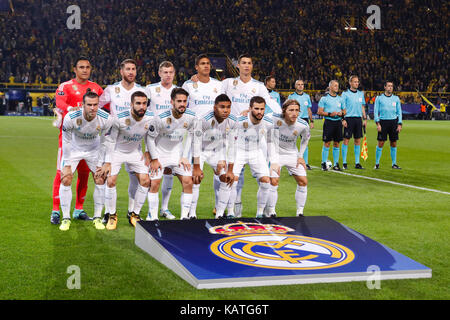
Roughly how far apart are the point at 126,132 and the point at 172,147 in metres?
0.58

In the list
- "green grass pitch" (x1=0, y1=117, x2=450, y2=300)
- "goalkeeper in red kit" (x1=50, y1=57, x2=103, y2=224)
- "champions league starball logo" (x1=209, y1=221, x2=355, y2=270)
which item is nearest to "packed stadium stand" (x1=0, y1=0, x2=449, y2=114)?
"green grass pitch" (x1=0, y1=117, x2=450, y2=300)

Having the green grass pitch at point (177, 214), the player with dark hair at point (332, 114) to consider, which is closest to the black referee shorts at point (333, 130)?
the player with dark hair at point (332, 114)

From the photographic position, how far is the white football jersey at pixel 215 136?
20.2 feet

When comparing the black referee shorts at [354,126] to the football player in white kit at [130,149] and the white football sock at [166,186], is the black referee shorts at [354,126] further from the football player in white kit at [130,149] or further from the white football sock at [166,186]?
the football player in white kit at [130,149]

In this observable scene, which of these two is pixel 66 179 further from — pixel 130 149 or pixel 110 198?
pixel 130 149

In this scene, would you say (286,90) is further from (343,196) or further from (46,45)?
(343,196)

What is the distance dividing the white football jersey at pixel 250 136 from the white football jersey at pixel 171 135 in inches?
22.6

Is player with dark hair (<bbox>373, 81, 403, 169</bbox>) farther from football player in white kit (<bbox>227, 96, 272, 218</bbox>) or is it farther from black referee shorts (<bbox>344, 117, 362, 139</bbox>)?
football player in white kit (<bbox>227, 96, 272, 218</bbox>)

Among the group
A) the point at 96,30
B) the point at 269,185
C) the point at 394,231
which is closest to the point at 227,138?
the point at 269,185

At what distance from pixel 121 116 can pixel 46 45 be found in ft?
97.7

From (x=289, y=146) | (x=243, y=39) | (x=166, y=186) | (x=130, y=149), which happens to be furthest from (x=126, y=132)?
(x=243, y=39)

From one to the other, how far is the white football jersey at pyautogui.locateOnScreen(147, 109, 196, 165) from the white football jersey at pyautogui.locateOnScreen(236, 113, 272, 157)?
575 mm

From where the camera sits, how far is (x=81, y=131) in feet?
19.5
